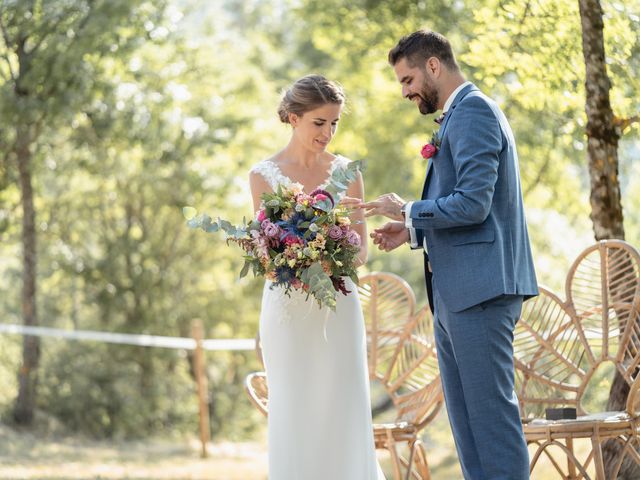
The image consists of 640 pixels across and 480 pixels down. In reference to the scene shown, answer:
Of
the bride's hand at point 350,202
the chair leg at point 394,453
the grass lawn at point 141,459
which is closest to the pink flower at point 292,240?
the bride's hand at point 350,202

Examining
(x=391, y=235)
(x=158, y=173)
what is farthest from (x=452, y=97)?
(x=158, y=173)

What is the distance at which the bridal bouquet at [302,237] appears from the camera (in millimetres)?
3799

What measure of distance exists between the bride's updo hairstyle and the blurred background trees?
192 inches

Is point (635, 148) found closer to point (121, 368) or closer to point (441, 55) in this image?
point (121, 368)

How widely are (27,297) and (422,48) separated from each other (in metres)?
7.72

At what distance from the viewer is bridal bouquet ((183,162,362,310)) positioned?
150 inches

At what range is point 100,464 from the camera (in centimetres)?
865

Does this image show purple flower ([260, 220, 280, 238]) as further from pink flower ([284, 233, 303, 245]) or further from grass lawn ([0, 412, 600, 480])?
grass lawn ([0, 412, 600, 480])

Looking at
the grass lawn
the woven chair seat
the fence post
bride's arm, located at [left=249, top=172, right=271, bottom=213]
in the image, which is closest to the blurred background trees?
the grass lawn

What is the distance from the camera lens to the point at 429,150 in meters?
3.59

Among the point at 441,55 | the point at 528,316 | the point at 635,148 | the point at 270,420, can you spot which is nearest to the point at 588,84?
the point at 528,316

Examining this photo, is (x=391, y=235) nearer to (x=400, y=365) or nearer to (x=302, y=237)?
(x=302, y=237)

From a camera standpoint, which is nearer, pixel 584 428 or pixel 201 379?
pixel 584 428

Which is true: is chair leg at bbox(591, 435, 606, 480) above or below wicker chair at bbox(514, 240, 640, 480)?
below
